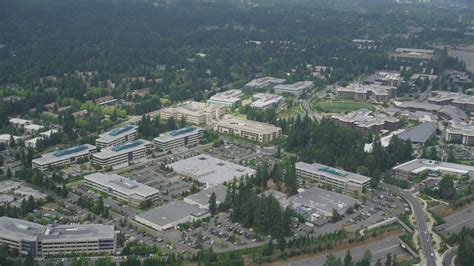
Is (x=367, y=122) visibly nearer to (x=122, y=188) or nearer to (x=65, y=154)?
(x=122, y=188)

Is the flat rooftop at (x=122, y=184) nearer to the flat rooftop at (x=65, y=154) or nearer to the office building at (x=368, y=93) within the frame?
the flat rooftop at (x=65, y=154)

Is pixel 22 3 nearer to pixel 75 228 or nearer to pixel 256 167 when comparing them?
pixel 256 167

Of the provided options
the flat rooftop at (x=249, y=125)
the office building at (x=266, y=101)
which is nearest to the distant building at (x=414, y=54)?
the office building at (x=266, y=101)

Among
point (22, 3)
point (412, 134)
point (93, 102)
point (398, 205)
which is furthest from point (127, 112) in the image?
point (22, 3)

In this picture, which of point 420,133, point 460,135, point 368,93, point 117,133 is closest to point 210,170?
point 117,133

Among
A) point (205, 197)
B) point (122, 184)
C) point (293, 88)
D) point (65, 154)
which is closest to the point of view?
point (205, 197)

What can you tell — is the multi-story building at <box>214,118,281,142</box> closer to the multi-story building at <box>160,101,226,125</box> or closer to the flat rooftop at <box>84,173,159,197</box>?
the multi-story building at <box>160,101,226,125</box>
